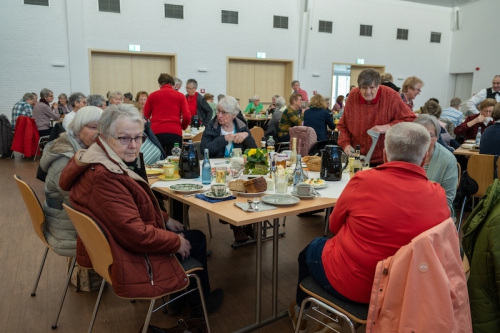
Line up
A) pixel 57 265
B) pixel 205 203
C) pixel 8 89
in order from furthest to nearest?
pixel 8 89 < pixel 57 265 < pixel 205 203

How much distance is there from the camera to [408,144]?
65.4 inches

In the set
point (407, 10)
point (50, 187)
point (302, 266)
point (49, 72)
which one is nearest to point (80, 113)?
point (50, 187)

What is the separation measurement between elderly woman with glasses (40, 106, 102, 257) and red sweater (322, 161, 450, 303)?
156 cm

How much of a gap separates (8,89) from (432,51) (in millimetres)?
12855

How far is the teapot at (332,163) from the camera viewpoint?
2.75 metres

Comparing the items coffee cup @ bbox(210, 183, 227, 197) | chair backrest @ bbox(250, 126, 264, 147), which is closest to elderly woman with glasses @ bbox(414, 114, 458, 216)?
coffee cup @ bbox(210, 183, 227, 197)

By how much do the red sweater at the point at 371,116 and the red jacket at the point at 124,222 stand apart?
7.08 ft

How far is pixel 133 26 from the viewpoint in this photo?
32.1 ft

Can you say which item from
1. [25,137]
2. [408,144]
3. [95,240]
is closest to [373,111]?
[408,144]

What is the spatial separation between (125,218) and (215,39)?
9707mm

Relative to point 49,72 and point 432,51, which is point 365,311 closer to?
point 49,72

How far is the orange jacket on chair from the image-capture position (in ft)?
4.52

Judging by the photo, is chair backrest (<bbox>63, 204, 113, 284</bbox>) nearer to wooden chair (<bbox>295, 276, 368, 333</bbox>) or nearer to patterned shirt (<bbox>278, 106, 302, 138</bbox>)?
wooden chair (<bbox>295, 276, 368, 333</bbox>)

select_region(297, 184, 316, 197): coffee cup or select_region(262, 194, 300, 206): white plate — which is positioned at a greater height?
select_region(297, 184, 316, 197): coffee cup
